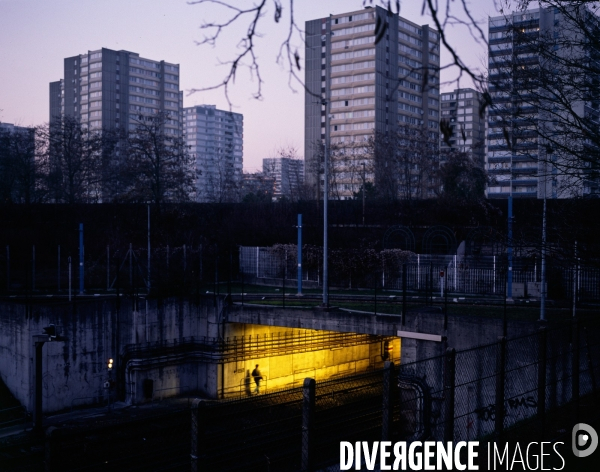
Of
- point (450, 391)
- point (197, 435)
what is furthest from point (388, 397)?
point (197, 435)

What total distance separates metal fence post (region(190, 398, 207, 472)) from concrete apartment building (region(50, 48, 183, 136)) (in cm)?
9526

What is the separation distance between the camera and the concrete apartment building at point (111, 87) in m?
101

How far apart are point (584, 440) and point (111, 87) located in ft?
331

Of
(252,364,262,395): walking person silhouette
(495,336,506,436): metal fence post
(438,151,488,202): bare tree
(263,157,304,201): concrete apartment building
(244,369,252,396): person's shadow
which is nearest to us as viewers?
(495,336,506,436): metal fence post

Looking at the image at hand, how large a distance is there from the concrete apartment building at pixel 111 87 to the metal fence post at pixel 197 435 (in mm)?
95256

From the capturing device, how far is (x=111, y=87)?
101 m

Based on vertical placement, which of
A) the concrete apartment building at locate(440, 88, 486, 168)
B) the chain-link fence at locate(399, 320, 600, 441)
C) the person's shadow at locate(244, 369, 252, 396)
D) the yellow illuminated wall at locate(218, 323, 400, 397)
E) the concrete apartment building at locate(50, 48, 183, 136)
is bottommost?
the person's shadow at locate(244, 369, 252, 396)

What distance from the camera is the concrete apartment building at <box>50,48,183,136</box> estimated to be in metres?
101

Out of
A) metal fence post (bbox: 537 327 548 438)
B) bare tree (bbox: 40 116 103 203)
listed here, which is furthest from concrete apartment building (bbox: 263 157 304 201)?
metal fence post (bbox: 537 327 548 438)

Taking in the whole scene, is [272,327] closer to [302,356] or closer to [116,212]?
[302,356]

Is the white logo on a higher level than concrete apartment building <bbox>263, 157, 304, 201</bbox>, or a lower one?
lower

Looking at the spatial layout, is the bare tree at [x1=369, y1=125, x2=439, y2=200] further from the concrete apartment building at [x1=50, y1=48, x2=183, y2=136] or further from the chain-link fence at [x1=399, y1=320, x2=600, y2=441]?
the concrete apartment building at [x1=50, y1=48, x2=183, y2=136]

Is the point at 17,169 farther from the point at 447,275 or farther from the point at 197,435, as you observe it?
the point at 197,435

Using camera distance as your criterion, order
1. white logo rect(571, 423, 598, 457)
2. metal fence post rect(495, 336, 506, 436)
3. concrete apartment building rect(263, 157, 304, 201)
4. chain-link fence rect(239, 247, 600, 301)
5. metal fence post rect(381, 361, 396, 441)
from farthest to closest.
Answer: concrete apartment building rect(263, 157, 304, 201) → chain-link fence rect(239, 247, 600, 301) → white logo rect(571, 423, 598, 457) → metal fence post rect(495, 336, 506, 436) → metal fence post rect(381, 361, 396, 441)
